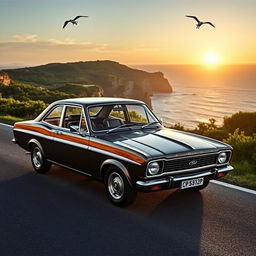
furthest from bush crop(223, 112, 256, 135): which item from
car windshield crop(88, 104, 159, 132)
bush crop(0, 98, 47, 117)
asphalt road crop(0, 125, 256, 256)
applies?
asphalt road crop(0, 125, 256, 256)

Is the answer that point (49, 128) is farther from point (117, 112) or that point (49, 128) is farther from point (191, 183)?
point (191, 183)

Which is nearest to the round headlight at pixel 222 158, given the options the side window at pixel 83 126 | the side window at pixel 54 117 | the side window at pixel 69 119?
the side window at pixel 83 126

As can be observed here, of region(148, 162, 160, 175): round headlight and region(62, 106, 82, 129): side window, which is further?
region(62, 106, 82, 129): side window

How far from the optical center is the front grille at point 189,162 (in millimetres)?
6188

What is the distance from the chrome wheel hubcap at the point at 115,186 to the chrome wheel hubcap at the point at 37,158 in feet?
7.99

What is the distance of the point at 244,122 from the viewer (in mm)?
24359

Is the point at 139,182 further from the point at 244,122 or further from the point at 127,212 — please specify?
the point at 244,122

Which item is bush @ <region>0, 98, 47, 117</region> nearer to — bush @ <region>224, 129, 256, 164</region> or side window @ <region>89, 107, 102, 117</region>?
bush @ <region>224, 129, 256, 164</region>

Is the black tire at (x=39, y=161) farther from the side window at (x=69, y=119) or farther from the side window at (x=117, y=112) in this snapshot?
the side window at (x=117, y=112)

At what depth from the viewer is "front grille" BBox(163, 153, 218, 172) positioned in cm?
619

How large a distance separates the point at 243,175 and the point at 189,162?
2729 millimetres

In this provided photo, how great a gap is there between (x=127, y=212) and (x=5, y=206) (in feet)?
6.41

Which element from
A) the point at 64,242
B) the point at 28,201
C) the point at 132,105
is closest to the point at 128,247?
the point at 64,242

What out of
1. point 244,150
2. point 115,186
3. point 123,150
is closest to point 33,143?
point 115,186
